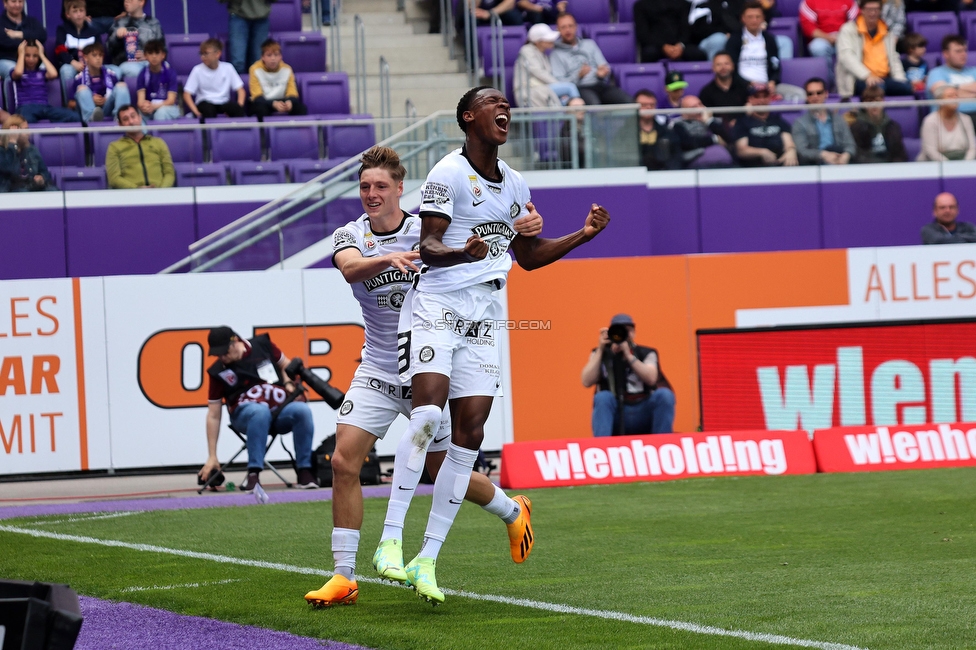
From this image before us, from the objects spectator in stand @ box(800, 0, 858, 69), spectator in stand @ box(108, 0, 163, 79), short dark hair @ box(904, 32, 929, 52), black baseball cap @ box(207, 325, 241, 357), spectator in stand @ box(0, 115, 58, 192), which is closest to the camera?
black baseball cap @ box(207, 325, 241, 357)

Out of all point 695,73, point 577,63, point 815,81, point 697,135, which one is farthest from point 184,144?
point 815,81

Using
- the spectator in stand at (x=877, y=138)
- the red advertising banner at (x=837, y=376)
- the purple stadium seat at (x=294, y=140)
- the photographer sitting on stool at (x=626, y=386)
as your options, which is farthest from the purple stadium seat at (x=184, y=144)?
the spectator in stand at (x=877, y=138)

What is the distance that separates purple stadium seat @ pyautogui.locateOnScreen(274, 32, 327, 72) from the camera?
19.4m

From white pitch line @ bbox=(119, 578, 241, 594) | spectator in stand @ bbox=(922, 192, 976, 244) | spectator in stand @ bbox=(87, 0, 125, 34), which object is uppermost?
spectator in stand @ bbox=(87, 0, 125, 34)

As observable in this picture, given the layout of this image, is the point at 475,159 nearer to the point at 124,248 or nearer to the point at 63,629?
the point at 63,629

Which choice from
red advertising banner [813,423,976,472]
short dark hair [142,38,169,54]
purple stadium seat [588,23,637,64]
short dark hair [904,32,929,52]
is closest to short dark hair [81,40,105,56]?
A: short dark hair [142,38,169,54]

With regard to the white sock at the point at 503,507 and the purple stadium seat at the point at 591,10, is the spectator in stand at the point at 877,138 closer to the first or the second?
the purple stadium seat at the point at 591,10

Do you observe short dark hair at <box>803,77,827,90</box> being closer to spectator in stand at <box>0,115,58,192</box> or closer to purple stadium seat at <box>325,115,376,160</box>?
purple stadium seat at <box>325,115,376,160</box>

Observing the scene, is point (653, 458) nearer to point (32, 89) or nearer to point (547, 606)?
point (547, 606)

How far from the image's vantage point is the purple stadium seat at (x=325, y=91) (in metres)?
18.2

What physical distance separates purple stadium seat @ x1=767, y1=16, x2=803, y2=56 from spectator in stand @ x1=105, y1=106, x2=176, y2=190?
371 inches

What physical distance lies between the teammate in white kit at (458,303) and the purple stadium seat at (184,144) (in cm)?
958

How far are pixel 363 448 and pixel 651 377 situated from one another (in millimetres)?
7245

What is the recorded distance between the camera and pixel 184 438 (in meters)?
14.5
